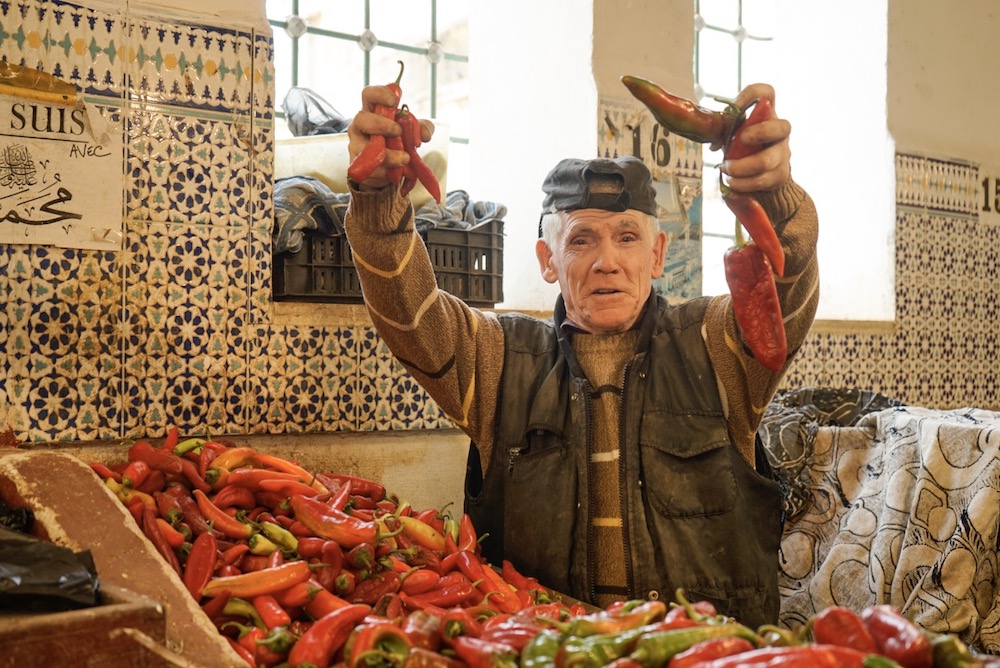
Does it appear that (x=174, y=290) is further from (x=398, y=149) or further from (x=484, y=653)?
(x=484, y=653)

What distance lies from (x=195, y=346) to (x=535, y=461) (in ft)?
3.51

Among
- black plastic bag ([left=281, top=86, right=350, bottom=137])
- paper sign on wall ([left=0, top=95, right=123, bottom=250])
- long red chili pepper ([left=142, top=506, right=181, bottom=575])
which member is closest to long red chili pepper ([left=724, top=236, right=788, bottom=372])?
long red chili pepper ([left=142, top=506, right=181, bottom=575])

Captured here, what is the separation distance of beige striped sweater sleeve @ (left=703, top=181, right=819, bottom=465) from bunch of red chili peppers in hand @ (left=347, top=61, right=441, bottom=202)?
2.64ft

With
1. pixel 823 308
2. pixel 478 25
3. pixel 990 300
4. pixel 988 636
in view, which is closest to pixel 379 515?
pixel 988 636

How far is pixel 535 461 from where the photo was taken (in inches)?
106

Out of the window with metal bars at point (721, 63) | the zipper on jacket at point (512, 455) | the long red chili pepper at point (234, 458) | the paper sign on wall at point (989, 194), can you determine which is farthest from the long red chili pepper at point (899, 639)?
the paper sign on wall at point (989, 194)

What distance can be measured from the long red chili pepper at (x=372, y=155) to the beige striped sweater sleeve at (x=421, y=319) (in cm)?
11

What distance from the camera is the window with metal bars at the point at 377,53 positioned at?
397 centimetres

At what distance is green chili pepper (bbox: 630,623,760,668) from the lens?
1.48 m

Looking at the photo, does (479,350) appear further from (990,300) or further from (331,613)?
(990,300)

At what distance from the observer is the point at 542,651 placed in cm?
155

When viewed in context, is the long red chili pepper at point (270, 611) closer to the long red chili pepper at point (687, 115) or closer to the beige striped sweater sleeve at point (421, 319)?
the beige striped sweater sleeve at point (421, 319)

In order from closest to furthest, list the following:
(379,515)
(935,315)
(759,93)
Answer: (759,93)
(379,515)
(935,315)

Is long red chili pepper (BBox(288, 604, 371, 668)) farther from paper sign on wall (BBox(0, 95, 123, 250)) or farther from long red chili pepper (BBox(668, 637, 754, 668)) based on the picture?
paper sign on wall (BBox(0, 95, 123, 250))
